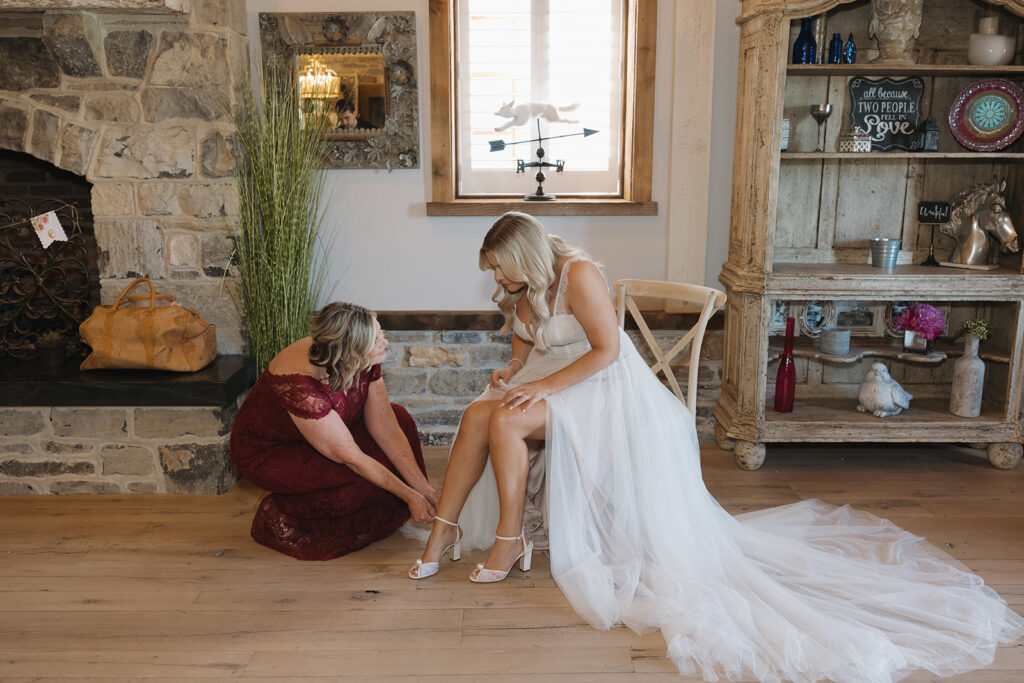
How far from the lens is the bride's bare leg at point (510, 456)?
9.21ft

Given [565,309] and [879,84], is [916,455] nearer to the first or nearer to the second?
[879,84]

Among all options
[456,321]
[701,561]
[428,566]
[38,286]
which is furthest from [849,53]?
[38,286]

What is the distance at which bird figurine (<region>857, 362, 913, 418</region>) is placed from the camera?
12.8ft

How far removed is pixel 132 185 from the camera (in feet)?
12.1

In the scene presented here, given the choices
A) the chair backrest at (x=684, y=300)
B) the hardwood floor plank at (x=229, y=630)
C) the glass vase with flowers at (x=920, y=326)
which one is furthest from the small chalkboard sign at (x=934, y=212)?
the hardwood floor plank at (x=229, y=630)

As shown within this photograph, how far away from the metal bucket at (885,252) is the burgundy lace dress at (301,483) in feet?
7.72

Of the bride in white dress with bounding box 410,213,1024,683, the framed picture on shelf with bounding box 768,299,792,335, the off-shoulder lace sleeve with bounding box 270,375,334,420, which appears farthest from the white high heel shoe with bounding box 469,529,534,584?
the framed picture on shelf with bounding box 768,299,792,335

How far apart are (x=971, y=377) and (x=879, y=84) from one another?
4.56ft

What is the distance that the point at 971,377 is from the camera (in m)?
3.86

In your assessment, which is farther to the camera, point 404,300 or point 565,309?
point 404,300

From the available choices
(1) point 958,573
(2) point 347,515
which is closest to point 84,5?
(2) point 347,515

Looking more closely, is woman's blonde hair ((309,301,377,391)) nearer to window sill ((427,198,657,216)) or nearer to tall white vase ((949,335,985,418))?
window sill ((427,198,657,216))

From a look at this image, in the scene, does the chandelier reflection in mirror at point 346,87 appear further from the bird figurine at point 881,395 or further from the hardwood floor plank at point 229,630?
the bird figurine at point 881,395

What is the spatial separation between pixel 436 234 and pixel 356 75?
0.81 m
